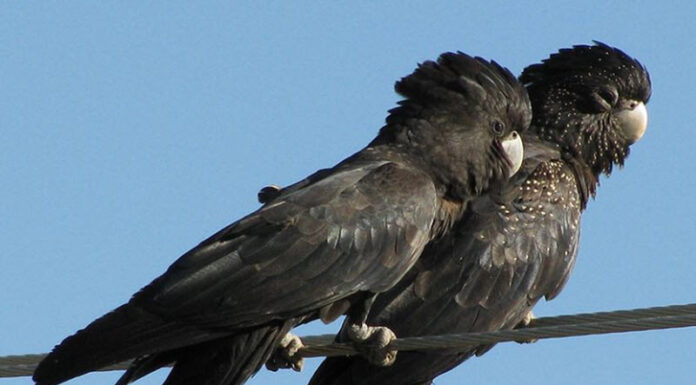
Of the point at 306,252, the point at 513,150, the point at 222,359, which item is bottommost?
the point at 222,359

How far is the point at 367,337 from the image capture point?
8.86 meters

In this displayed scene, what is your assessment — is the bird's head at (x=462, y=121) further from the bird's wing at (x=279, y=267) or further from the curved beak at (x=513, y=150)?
the bird's wing at (x=279, y=267)

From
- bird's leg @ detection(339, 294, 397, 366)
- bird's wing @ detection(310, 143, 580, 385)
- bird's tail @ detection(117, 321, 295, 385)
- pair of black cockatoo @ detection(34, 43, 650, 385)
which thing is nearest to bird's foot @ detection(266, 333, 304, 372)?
pair of black cockatoo @ detection(34, 43, 650, 385)

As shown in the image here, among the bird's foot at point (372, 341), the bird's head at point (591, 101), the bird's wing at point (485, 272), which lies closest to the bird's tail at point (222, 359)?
the bird's foot at point (372, 341)

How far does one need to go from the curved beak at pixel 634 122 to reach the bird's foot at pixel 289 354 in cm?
322

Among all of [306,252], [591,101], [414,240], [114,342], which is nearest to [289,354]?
[306,252]

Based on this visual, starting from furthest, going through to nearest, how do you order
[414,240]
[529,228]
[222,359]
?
[529,228], [414,240], [222,359]

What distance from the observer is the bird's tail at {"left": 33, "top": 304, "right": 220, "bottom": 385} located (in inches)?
307

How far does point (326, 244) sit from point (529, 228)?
5.68 feet

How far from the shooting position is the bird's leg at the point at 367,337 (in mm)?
8820

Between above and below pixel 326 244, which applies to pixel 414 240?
above

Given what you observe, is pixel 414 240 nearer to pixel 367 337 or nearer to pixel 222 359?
pixel 367 337

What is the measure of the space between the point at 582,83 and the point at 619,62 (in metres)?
0.28

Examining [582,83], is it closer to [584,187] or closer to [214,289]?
[584,187]
